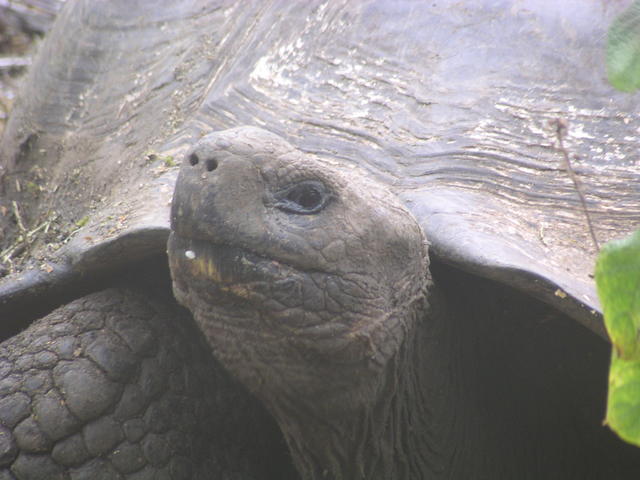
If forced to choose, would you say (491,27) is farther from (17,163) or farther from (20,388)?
(17,163)

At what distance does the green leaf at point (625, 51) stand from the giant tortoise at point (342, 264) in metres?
0.46

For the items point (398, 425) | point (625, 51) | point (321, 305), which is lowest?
point (398, 425)

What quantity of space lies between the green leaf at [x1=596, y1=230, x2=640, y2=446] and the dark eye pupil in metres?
0.73

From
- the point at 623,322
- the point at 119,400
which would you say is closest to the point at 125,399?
the point at 119,400

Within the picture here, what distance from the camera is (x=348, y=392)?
1.62m

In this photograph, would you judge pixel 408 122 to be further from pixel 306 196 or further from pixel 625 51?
pixel 625 51

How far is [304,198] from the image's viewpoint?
1.48 meters

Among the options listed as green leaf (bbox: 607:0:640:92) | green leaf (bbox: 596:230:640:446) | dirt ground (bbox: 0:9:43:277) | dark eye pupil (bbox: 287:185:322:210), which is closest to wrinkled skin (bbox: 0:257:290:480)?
dark eye pupil (bbox: 287:185:322:210)

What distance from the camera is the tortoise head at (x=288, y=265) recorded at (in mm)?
1392

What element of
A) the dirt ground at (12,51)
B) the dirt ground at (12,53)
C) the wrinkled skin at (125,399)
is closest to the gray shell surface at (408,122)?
the wrinkled skin at (125,399)

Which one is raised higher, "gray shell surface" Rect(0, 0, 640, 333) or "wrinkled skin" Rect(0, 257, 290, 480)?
"gray shell surface" Rect(0, 0, 640, 333)

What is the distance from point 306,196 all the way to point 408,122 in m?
0.68

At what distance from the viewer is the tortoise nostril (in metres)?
1.39

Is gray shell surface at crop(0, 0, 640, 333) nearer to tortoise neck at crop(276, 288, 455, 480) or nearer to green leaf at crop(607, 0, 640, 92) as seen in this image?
tortoise neck at crop(276, 288, 455, 480)
